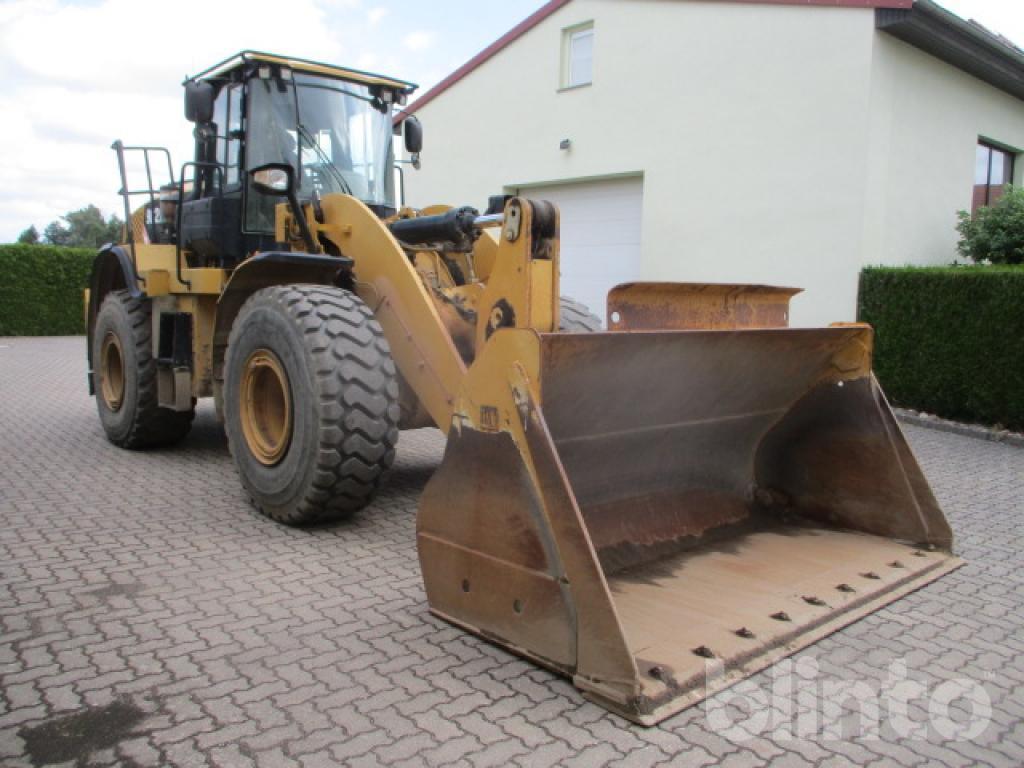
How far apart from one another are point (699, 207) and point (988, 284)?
3839 mm

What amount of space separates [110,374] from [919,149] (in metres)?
9.13

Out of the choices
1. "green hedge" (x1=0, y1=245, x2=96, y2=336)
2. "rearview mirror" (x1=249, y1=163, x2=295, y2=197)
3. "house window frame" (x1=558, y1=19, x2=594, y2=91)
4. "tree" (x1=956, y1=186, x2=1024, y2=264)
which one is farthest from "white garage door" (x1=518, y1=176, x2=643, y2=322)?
"green hedge" (x1=0, y1=245, x2=96, y2=336)

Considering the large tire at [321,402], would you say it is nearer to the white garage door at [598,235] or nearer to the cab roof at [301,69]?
the cab roof at [301,69]

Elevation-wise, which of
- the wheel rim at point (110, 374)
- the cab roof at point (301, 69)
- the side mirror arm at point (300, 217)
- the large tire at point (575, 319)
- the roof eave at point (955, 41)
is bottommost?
the wheel rim at point (110, 374)

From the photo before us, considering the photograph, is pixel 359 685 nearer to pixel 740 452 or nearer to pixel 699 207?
pixel 740 452

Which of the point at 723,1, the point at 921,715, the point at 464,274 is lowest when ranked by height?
the point at 921,715

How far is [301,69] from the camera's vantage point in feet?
18.5

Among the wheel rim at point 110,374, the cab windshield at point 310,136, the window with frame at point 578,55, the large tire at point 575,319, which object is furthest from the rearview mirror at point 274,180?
the window with frame at point 578,55

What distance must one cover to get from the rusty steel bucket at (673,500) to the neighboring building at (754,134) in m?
5.87

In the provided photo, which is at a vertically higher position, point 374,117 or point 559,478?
point 374,117

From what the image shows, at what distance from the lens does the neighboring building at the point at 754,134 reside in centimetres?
979

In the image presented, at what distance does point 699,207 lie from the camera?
1119cm

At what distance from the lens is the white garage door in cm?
1219

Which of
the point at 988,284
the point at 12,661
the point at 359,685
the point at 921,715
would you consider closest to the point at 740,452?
the point at 921,715
